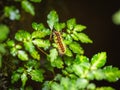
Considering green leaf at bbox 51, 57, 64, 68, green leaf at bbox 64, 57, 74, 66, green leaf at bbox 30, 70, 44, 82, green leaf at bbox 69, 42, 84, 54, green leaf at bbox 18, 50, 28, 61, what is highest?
green leaf at bbox 69, 42, 84, 54

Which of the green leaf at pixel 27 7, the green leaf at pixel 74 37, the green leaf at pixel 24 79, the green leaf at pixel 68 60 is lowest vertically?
the green leaf at pixel 24 79

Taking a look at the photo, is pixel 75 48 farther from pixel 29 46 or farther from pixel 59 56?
pixel 29 46

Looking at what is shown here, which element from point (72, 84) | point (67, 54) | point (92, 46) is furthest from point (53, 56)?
point (92, 46)

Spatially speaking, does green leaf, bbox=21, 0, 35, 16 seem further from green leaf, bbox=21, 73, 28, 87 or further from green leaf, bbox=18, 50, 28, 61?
green leaf, bbox=21, 73, 28, 87

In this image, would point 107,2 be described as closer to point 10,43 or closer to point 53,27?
point 53,27

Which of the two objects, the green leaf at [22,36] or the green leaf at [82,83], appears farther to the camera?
the green leaf at [22,36]

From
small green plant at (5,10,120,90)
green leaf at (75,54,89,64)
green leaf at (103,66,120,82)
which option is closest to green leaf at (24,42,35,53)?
small green plant at (5,10,120,90)

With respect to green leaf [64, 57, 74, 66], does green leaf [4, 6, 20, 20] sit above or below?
above

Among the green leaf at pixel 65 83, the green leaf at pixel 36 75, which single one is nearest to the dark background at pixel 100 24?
the green leaf at pixel 36 75

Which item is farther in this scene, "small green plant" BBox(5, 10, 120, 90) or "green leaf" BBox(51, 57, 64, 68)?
"green leaf" BBox(51, 57, 64, 68)

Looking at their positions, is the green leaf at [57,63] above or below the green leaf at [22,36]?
below

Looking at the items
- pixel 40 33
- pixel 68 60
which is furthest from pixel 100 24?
pixel 40 33

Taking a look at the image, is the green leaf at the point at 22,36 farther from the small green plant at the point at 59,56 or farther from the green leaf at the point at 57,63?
the green leaf at the point at 57,63
